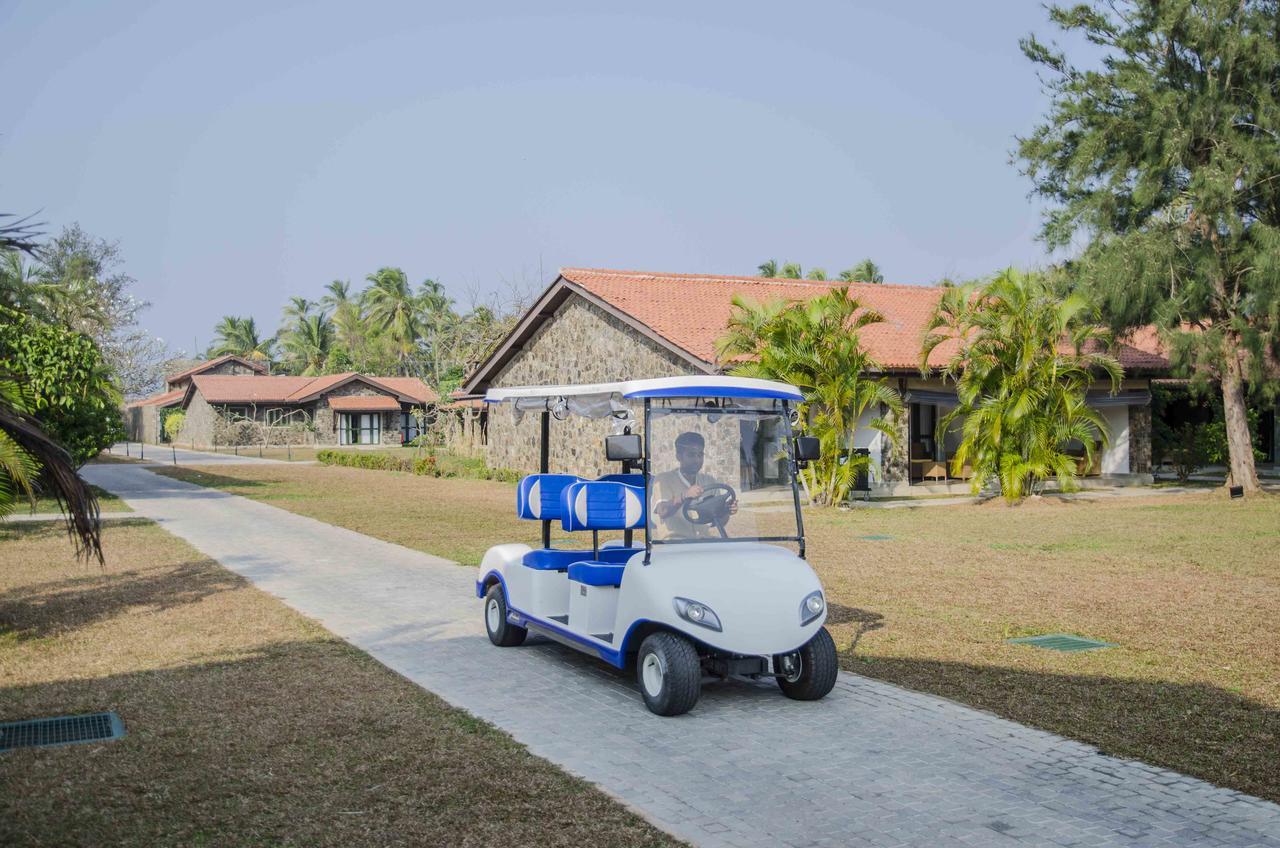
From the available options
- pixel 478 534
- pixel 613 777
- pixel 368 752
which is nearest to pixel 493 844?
pixel 613 777

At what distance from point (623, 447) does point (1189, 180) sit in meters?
18.2

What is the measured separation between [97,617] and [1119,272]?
17.6 metres

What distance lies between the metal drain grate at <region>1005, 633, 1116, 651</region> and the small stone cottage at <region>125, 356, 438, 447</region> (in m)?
52.4

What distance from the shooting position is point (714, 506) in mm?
7180

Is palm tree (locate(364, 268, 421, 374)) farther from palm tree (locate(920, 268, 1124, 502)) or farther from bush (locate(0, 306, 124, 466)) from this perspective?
palm tree (locate(920, 268, 1124, 502))

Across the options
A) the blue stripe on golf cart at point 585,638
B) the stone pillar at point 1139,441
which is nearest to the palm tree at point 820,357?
the stone pillar at point 1139,441

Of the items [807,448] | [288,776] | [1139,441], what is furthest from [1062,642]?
[1139,441]

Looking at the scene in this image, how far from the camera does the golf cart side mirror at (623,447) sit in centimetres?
663

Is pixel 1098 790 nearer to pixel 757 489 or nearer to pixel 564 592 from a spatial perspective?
pixel 757 489

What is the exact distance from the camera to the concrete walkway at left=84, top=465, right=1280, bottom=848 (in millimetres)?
4809

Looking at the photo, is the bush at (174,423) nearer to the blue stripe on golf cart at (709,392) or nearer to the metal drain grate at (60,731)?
the metal drain grate at (60,731)

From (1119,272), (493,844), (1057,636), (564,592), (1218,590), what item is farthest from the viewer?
(1119,272)

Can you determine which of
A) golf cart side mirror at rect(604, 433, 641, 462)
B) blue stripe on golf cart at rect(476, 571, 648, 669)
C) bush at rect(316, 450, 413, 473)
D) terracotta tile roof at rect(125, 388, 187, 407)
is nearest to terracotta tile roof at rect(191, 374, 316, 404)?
terracotta tile roof at rect(125, 388, 187, 407)

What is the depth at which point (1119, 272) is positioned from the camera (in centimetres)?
2028
